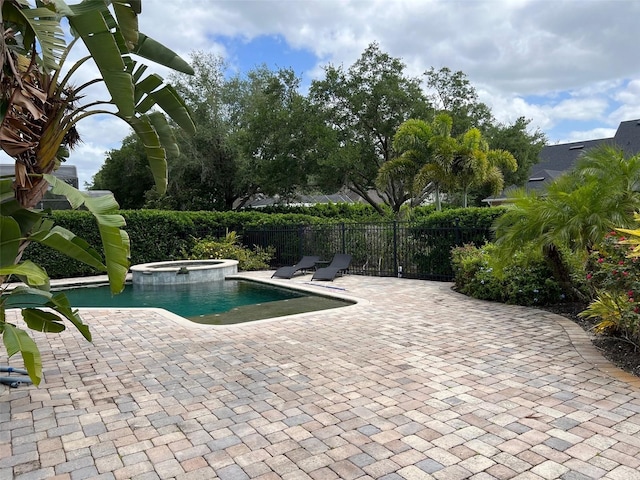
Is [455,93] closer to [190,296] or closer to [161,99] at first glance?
[190,296]

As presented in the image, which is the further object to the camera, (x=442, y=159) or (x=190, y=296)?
(x=442, y=159)

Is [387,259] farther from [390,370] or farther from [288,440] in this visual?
[288,440]

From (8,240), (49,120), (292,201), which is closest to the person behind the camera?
(8,240)

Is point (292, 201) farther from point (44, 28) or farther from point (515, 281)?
point (44, 28)

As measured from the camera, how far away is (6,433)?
348cm

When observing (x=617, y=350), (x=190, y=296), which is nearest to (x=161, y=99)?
(x=617, y=350)

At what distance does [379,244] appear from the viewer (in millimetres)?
14266

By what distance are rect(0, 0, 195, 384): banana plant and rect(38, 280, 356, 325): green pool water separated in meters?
3.73

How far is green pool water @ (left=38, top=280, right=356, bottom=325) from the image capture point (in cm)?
856

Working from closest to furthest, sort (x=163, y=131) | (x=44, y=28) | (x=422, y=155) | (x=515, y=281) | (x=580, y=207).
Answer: (x=44, y=28) → (x=163, y=131) → (x=580, y=207) → (x=515, y=281) → (x=422, y=155)

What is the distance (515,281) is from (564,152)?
28.1m

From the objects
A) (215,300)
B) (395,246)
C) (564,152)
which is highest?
(564,152)

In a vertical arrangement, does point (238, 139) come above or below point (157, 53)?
above

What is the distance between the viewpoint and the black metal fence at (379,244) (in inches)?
471
